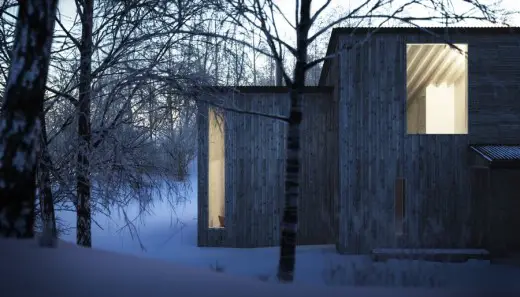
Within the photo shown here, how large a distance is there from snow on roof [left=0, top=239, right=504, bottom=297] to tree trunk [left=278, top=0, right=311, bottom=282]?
11.1 ft

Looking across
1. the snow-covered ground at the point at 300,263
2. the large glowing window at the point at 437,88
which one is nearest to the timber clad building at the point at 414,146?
the large glowing window at the point at 437,88

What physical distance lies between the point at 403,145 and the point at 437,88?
5.22 meters

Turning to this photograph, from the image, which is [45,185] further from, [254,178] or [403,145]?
[403,145]

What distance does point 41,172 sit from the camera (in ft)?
24.2

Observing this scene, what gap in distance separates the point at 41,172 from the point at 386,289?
233 inches

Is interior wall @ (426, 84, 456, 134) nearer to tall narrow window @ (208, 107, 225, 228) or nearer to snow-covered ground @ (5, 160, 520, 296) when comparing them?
snow-covered ground @ (5, 160, 520, 296)

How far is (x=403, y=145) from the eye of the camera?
39.3 feet

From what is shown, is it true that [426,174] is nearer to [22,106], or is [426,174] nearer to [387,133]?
[387,133]

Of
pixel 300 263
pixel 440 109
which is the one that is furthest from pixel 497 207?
pixel 300 263

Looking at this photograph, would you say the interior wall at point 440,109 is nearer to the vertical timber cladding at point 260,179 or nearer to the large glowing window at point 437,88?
the large glowing window at point 437,88

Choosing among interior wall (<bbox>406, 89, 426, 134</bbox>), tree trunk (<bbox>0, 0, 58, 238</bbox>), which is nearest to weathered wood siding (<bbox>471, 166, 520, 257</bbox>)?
interior wall (<bbox>406, 89, 426, 134</bbox>)

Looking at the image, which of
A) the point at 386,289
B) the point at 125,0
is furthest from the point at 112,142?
the point at 386,289

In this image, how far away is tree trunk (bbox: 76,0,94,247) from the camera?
7.53m

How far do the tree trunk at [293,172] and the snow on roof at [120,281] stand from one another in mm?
3393
